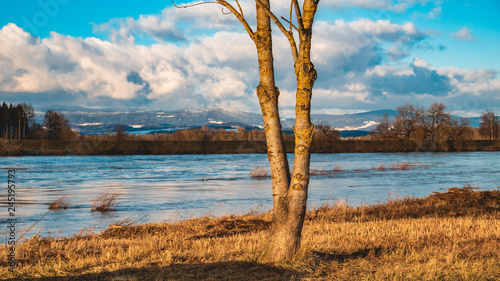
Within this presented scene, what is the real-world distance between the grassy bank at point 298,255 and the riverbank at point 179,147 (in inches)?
2481

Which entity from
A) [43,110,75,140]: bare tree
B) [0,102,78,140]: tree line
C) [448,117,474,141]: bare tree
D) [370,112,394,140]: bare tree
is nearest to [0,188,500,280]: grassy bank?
[370,112,394,140]: bare tree

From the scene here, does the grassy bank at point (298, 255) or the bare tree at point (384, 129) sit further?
the bare tree at point (384, 129)

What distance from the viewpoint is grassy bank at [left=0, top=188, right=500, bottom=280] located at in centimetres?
610

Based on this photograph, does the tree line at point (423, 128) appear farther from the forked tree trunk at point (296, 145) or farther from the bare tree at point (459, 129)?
the forked tree trunk at point (296, 145)

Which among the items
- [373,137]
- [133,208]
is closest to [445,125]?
[373,137]

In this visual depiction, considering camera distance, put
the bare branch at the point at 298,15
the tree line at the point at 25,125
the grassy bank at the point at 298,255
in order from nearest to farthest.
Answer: the grassy bank at the point at 298,255, the bare branch at the point at 298,15, the tree line at the point at 25,125

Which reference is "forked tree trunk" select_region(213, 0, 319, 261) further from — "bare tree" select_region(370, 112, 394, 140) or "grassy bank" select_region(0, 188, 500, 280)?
"bare tree" select_region(370, 112, 394, 140)

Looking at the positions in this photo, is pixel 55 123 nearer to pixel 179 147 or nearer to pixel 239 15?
pixel 179 147

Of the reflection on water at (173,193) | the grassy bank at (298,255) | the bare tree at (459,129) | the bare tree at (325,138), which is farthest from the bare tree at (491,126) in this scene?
the grassy bank at (298,255)

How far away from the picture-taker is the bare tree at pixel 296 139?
640cm

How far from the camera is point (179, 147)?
252 ft

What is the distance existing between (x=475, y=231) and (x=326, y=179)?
2417 centimetres

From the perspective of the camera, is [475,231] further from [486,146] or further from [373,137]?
[486,146]

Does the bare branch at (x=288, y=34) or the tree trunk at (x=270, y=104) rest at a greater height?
the bare branch at (x=288, y=34)
